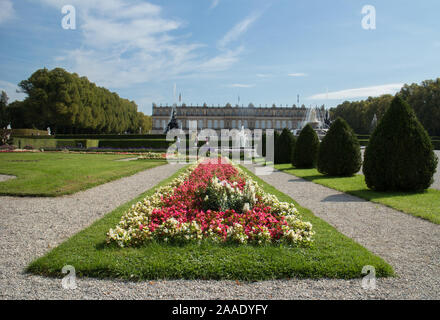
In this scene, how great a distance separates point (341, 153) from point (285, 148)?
6.21 meters

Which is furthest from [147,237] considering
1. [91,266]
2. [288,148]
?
[288,148]

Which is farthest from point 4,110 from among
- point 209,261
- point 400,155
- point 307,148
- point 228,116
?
point 209,261

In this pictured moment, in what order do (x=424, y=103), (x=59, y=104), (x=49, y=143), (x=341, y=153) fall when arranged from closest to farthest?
(x=341, y=153)
(x=49, y=143)
(x=59, y=104)
(x=424, y=103)

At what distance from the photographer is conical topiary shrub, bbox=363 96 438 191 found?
757 centimetres

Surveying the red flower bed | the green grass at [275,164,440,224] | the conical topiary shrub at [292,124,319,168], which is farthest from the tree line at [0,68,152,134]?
the red flower bed

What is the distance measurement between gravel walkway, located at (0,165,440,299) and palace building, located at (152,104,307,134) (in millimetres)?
75777

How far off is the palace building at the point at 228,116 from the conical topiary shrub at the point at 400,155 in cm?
7414

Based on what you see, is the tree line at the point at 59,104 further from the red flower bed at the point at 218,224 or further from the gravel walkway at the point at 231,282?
the red flower bed at the point at 218,224

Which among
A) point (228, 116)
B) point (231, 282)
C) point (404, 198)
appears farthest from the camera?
point (228, 116)

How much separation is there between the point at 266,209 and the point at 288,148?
12.4 metres

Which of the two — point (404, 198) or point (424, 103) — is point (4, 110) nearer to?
point (404, 198)

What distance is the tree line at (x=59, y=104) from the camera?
121 feet

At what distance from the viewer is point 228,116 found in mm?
82438

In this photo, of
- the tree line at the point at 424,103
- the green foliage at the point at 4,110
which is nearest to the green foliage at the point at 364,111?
the tree line at the point at 424,103
